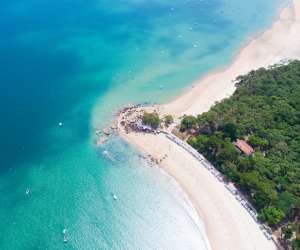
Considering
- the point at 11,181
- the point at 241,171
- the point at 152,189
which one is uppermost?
the point at 241,171

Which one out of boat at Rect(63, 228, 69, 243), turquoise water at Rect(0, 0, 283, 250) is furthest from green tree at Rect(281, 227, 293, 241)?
boat at Rect(63, 228, 69, 243)

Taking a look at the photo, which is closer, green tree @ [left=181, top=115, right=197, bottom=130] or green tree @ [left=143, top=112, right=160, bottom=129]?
green tree @ [left=181, top=115, right=197, bottom=130]

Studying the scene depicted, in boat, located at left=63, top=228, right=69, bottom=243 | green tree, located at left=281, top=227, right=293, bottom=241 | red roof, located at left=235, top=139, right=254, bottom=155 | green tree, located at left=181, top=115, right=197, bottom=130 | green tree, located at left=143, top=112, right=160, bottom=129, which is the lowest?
boat, located at left=63, top=228, right=69, bottom=243

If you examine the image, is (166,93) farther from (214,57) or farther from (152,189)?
(152,189)

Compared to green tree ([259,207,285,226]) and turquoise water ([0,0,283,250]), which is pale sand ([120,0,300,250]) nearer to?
green tree ([259,207,285,226])

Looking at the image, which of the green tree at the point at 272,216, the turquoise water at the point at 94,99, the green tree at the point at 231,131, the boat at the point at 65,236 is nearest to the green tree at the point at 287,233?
the green tree at the point at 272,216

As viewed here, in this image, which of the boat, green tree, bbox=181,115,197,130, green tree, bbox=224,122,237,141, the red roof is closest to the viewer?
the boat

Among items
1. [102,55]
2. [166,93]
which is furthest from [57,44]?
[166,93]
